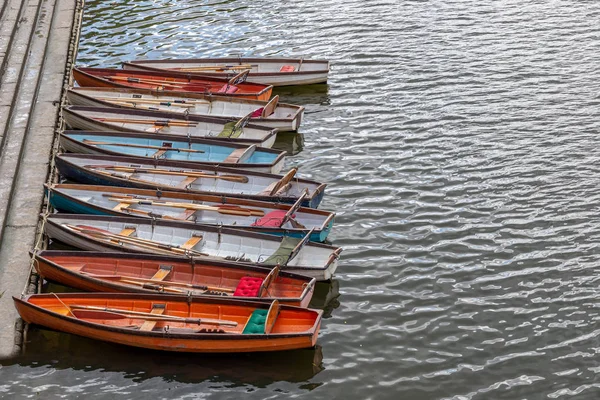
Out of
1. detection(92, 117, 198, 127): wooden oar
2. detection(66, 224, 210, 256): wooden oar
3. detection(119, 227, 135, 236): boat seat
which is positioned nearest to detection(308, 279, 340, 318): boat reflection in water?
detection(66, 224, 210, 256): wooden oar

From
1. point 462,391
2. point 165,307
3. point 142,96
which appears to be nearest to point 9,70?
point 142,96

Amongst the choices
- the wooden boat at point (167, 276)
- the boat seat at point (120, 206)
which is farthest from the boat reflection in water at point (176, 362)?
the boat seat at point (120, 206)

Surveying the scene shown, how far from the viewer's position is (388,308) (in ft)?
59.4

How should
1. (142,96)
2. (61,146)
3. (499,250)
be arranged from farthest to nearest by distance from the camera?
(142,96) → (61,146) → (499,250)

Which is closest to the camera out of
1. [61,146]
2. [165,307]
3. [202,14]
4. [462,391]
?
[462,391]

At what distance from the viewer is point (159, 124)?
25031 millimetres

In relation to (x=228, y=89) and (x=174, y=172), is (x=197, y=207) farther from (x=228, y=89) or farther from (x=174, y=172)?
Answer: (x=228, y=89)

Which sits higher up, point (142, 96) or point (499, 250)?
point (142, 96)

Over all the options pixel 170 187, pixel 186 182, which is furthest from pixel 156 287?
pixel 186 182

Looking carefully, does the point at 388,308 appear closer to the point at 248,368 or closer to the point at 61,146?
the point at 248,368

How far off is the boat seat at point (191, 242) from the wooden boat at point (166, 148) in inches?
161

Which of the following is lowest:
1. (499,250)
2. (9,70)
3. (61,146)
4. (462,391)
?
(462,391)

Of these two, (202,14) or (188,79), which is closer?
(188,79)

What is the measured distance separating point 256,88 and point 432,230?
33.0ft
